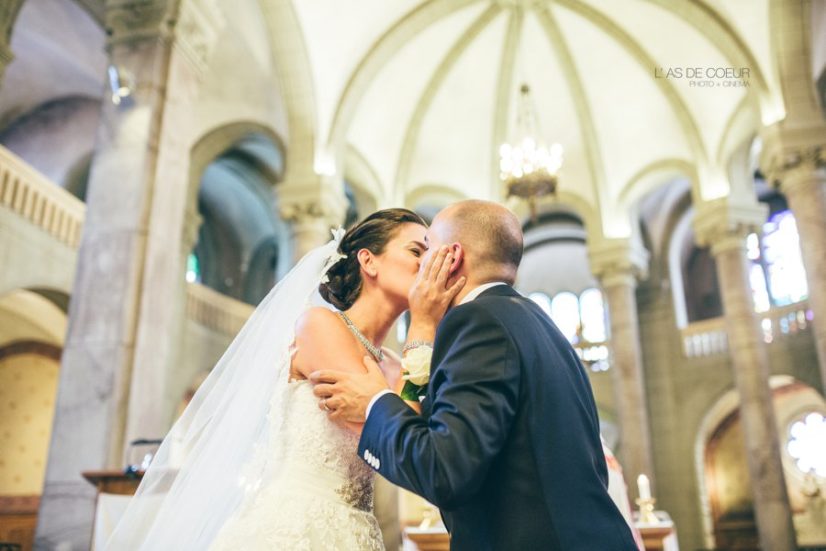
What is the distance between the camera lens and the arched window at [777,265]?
1708 cm

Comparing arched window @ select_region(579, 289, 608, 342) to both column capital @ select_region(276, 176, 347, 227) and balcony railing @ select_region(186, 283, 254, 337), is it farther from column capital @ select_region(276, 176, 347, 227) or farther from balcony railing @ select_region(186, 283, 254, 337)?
column capital @ select_region(276, 176, 347, 227)

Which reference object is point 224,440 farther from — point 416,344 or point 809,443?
point 809,443

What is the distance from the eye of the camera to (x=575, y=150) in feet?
51.8

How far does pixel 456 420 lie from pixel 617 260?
13649 millimetres

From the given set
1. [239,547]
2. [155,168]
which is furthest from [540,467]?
[155,168]

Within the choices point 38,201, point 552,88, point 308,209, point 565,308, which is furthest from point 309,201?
point 565,308

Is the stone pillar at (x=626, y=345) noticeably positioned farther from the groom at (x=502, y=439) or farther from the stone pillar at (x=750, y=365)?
the groom at (x=502, y=439)

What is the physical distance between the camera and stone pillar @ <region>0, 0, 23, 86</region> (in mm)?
8422

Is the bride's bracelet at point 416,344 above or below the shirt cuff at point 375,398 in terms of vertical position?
above

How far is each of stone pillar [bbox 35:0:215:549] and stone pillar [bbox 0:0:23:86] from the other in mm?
1934

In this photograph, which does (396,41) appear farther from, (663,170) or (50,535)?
(50,535)

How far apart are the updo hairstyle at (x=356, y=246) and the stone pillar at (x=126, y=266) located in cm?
383

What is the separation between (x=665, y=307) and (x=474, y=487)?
17.3m

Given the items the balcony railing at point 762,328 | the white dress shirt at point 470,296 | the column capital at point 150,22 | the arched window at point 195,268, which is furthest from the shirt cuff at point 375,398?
the arched window at point 195,268
